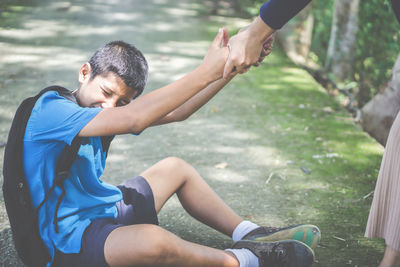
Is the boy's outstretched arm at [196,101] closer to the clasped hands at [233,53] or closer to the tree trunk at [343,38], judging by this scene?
the clasped hands at [233,53]

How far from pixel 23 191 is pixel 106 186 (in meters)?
0.37

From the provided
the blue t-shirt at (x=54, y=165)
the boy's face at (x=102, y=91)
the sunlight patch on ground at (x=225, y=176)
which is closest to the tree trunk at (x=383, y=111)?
the sunlight patch on ground at (x=225, y=176)

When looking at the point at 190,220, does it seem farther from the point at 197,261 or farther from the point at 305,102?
the point at 305,102

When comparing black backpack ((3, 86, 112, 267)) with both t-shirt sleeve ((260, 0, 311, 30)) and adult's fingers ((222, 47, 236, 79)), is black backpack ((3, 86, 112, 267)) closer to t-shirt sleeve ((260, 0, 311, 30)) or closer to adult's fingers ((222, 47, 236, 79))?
adult's fingers ((222, 47, 236, 79))

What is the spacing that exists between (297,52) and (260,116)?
3.07 m

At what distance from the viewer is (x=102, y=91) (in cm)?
209

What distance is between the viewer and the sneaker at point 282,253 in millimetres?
2186

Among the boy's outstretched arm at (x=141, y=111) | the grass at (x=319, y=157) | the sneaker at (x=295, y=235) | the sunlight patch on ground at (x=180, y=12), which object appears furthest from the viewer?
the sunlight patch on ground at (x=180, y=12)

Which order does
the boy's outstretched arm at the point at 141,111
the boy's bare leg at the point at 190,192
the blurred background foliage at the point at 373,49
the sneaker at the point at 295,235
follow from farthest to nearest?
the blurred background foliage at the point at 373,49, the boy's bare leg at the point at 190,192, the sneaker at the point at 295,235, the boy's outstretched arm at the point at 141,111

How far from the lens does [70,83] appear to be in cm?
506

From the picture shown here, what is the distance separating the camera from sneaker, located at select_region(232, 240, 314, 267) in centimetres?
219

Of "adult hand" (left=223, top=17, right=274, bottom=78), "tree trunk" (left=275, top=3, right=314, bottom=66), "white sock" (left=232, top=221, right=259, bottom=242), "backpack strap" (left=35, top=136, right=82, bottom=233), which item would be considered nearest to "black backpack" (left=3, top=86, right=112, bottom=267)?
"backpack strap" (left=35, top=136, right=82, bottom=233)

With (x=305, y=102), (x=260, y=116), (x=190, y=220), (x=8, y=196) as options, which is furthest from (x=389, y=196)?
(x=305, y=102)

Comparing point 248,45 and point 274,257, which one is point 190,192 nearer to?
point 274,257
